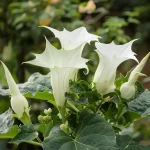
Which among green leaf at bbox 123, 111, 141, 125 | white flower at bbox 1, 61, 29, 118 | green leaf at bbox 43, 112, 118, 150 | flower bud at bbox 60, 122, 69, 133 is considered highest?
white flower at bbox 1, 61, 29, 118

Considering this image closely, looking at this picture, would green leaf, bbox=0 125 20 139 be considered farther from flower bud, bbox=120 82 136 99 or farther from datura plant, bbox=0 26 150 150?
flower bud, bbox=120 82 136 99

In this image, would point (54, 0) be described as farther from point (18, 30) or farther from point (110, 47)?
point (110, 47)

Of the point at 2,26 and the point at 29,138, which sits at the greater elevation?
the point at 29,138

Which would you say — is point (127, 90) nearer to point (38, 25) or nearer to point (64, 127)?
point (64, 127)

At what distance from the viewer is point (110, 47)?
65 centimetres

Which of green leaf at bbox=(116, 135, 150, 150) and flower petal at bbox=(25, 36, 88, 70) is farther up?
flower petal at bbox=(25, 36, 88, 70)

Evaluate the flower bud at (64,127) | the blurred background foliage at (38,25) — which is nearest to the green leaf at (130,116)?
the flower bud at (64,127)

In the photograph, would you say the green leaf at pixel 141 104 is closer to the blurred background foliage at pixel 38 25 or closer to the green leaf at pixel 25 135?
the green leaf at pixel 25 135

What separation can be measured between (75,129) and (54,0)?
1114mm

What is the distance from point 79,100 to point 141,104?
13cm

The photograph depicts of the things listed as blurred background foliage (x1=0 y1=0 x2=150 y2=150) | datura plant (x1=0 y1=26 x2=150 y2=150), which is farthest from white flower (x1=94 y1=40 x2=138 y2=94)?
blurred background foliage (x1=0 y1=0 x2=150 y2=150)

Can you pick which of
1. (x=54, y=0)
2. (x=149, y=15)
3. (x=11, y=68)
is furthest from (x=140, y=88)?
(x=149, y=15)

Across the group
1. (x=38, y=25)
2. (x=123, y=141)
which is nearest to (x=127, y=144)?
(x=123, y=141)

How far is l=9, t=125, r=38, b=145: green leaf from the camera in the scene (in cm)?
61
